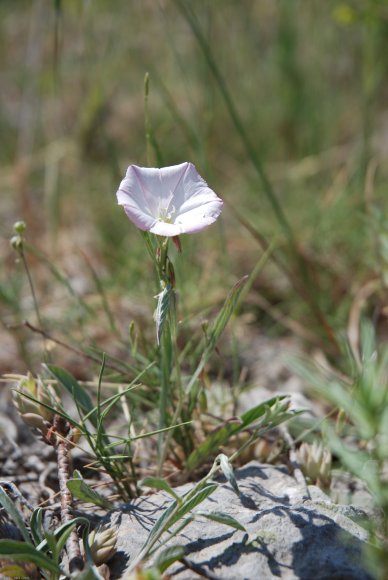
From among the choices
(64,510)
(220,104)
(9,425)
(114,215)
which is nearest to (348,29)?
(220,104)

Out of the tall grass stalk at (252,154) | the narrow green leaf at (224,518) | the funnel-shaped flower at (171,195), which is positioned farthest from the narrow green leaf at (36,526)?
the tall grass stalk at (252,154)

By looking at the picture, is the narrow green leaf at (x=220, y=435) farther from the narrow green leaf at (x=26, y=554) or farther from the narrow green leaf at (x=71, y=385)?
the narrow green leaf at (x=26, y=554)

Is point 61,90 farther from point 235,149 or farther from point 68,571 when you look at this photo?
point 68,571

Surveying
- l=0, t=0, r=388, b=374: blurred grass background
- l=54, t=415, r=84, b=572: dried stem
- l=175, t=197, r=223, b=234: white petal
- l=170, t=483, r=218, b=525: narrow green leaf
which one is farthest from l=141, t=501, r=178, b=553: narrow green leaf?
l=0, t=0, r=388, b=374: blurred grass background

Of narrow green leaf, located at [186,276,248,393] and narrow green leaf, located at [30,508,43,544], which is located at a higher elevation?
narrow green leaf, located at [186,276,248,393]

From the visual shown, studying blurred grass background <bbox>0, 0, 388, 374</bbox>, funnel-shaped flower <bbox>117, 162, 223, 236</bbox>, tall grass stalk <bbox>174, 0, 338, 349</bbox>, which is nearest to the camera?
funnel-shaped flower <bbox>117, 162, 223, 236</bbox>

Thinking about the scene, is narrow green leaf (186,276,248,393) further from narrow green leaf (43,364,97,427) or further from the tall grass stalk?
the tall grass stalk
